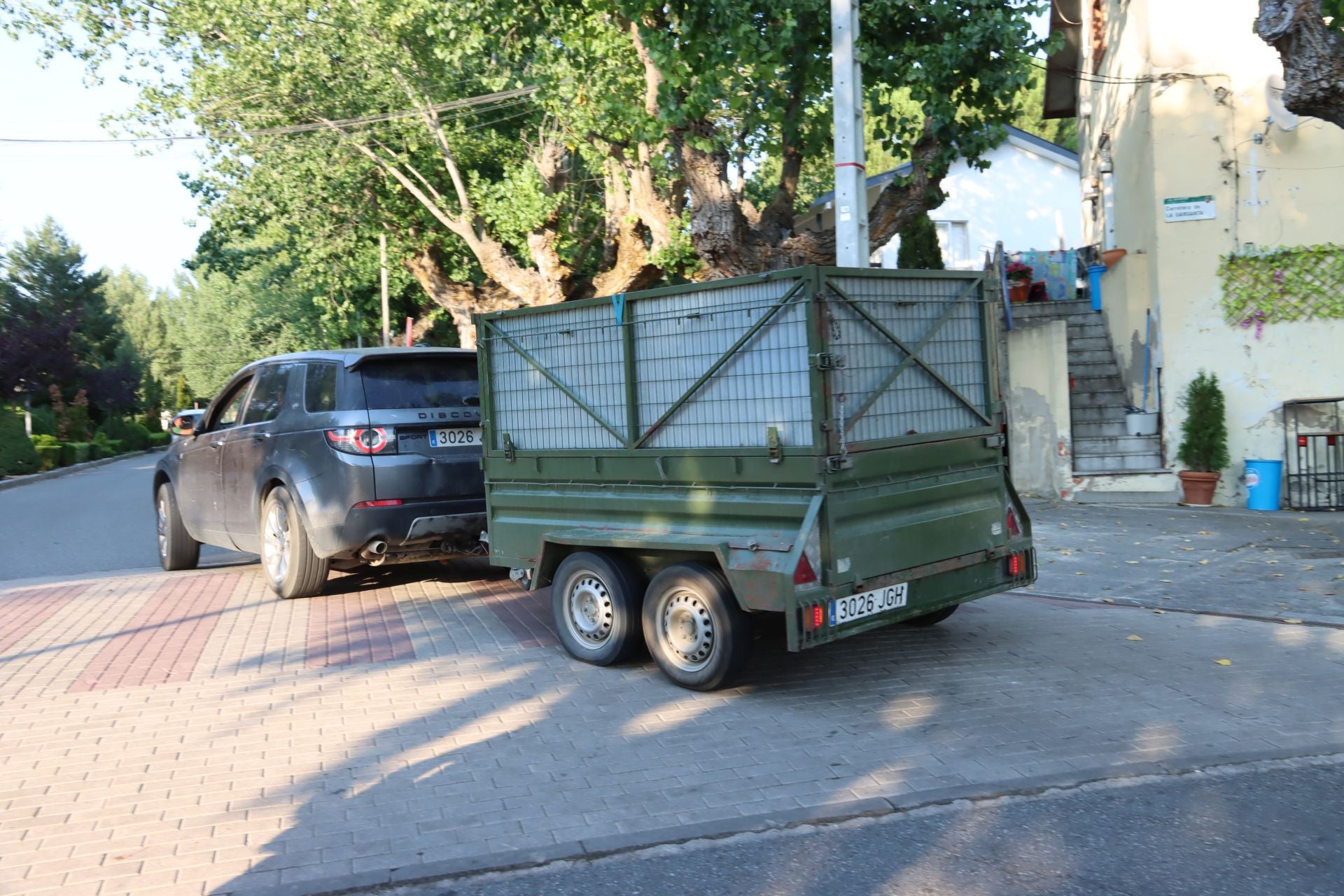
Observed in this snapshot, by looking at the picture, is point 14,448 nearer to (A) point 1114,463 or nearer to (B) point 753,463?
(A) point 1114,463

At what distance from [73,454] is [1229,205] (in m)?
33.0

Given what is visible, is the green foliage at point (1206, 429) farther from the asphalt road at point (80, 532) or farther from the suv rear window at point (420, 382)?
the asphalt road at point (80, 532)

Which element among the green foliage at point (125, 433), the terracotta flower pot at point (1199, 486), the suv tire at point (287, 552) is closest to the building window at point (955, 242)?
the terracotta flower pot at point (1199, 486)

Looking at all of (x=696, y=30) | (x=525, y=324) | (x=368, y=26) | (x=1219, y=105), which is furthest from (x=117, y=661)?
(x=368, y=26)

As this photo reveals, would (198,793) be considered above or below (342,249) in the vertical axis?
below

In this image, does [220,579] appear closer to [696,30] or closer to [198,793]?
[198,793]

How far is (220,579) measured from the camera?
397 inches

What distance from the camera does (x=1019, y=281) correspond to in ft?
61.8

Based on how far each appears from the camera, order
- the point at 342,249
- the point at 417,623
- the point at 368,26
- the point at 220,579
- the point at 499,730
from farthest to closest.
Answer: the point at 342,249 → the point at 368,26 → the point at 220,579 → the point at 417,623 → the point at 499,730

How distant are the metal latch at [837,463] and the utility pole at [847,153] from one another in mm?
4061

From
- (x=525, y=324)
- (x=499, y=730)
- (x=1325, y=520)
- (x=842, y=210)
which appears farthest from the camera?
(x=1325, y=520)

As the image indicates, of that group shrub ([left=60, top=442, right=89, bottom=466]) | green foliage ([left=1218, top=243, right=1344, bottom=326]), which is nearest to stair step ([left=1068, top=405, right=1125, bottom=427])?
green foliage ([left=1218, top=243, right=1344, bottom=326])

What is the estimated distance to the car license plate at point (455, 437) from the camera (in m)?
8.40

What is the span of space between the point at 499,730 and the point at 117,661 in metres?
2.97
